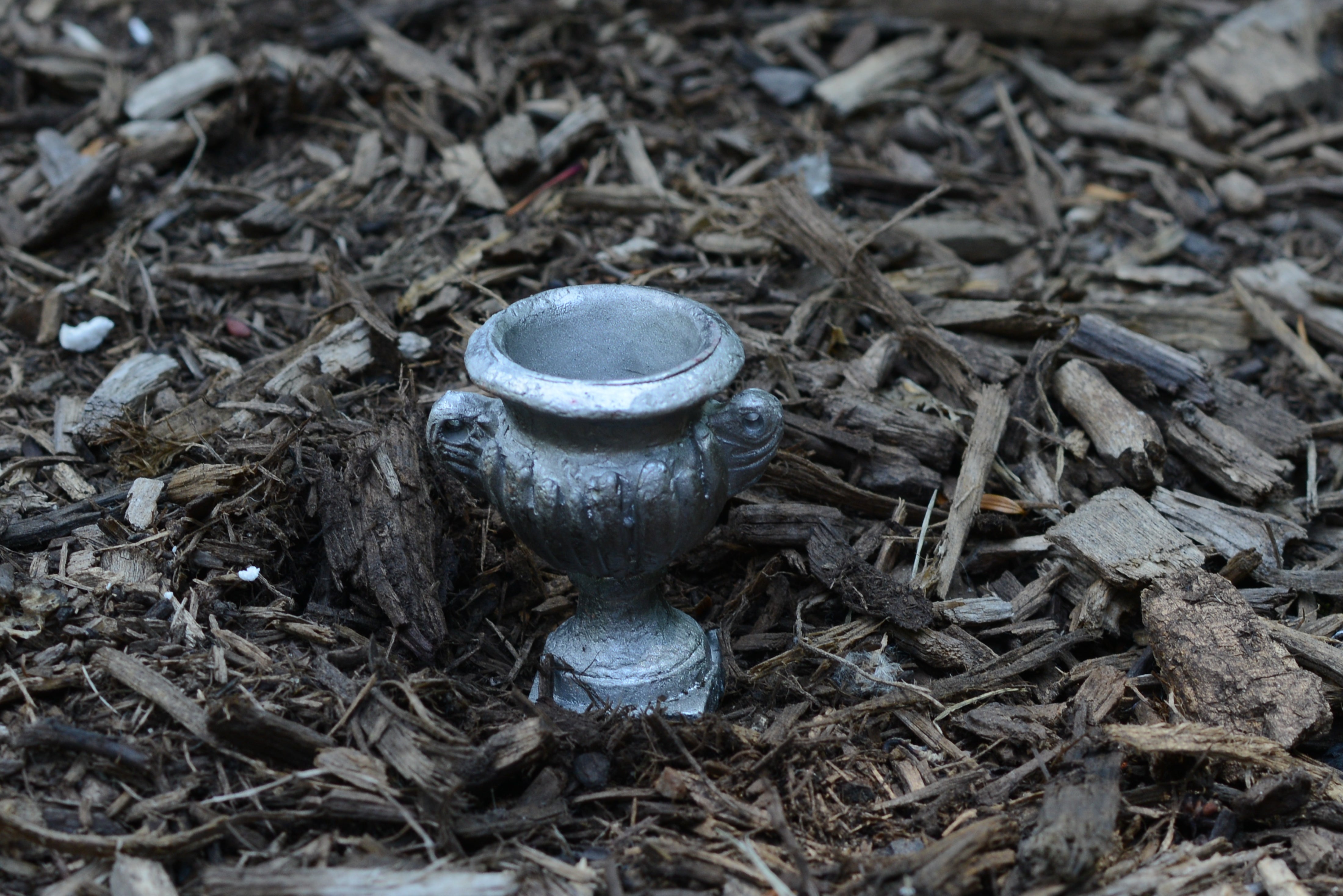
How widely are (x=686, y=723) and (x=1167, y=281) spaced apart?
3.25 m

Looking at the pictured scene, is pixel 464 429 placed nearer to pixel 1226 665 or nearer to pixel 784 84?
pixel 1226 665

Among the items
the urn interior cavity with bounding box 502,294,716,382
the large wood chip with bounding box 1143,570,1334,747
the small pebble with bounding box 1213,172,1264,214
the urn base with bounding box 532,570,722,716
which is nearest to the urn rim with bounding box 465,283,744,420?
the urn interior cavity with bounding box 502,294,716,382

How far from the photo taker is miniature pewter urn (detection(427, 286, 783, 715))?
8.91 ft

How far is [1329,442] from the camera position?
420cm

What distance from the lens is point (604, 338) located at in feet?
10.5

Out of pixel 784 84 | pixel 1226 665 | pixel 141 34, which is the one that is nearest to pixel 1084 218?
pixel 784 84

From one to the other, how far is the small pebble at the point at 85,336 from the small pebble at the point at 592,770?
8.65 feet

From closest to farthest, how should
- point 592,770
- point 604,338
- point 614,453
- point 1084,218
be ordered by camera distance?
point 614,453 < point 592,770 < point 604,338 < point 1084,218

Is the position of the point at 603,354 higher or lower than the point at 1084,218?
higher

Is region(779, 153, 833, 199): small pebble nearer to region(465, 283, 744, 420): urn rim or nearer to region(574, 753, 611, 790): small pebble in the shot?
region(465, 283, 744, 420): urn rim

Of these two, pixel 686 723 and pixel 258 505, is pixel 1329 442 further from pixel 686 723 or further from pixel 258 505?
pixel 258 505

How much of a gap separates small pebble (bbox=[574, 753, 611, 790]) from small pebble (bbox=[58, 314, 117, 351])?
8.65ft

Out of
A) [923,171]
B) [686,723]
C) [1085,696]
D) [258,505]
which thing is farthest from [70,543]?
[923,171]

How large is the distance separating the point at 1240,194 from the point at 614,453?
411 cm
